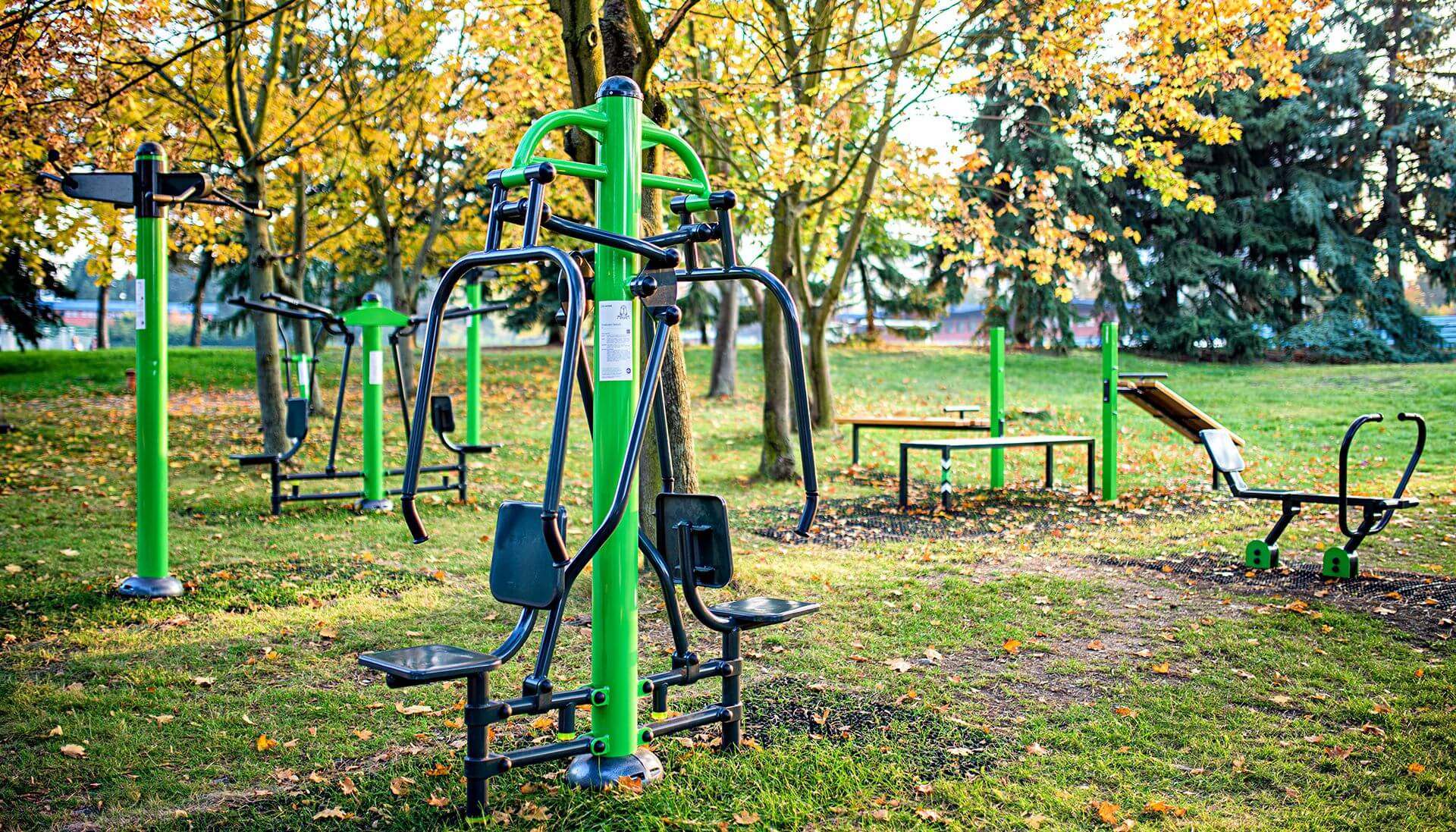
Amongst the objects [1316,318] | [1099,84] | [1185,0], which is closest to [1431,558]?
[1099,84]

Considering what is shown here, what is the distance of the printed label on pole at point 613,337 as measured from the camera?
3.28m

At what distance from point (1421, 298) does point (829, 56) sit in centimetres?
5040

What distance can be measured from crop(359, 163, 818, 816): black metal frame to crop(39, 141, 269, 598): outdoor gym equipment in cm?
381

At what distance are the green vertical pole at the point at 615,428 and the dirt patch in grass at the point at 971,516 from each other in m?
4.82

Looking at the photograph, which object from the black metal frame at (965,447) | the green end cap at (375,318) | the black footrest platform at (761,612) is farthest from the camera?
the black metal frame at (965,447)

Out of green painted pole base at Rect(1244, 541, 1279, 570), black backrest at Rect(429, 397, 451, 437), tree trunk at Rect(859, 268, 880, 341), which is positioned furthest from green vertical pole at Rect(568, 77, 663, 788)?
tree trunk at Rect(859, 268, 880, 341)

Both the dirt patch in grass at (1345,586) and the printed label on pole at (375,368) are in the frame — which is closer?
the dirt patch in grass at (1345,586)

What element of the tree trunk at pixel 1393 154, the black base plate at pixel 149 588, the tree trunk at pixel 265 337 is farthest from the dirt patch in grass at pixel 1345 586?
the tree trunk at pixel 1393 154

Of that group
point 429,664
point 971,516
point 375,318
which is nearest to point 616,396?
point 429,664

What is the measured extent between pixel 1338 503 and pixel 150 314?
730 centimetres

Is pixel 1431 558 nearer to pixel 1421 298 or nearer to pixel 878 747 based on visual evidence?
pixel 878 747

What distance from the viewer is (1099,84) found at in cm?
980

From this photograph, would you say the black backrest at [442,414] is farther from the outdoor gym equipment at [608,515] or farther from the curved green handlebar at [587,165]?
the outdoor gym equipment at [608,515]

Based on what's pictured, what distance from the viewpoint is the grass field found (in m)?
3.46
